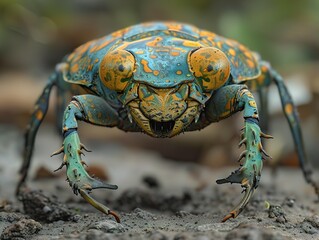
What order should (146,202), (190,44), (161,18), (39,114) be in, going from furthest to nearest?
(161,18)
(146,202)
(39,114)
(190,44)

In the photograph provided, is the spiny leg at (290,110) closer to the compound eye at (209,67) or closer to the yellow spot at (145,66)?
the compound eye at (209,67)

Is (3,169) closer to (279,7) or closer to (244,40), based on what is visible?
(244,40)

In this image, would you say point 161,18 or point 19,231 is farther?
point 161,18

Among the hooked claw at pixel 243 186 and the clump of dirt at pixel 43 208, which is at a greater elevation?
the hooked claw at pixel 243 186

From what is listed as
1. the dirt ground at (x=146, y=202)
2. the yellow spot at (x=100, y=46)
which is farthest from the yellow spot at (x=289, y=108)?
the yellow spot at (x=100, y=46)

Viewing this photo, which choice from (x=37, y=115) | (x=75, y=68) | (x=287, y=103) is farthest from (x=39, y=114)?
(x=287, y=103)

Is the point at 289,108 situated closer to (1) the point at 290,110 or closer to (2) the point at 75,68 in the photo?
(1) the point at 290,110

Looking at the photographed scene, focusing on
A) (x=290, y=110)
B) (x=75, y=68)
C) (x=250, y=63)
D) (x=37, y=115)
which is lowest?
(x=37, y=115)
